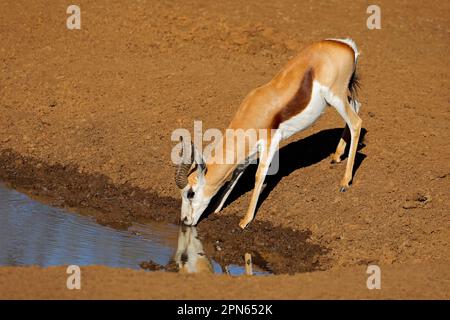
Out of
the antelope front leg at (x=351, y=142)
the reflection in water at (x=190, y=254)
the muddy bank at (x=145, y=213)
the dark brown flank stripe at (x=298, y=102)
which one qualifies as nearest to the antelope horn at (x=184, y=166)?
the reflection in water at (x=190, y=254)

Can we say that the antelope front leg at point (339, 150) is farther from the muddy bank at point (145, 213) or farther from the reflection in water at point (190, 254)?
the reflection in water at point (190, 254)

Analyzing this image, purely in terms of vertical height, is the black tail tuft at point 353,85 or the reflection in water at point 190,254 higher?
the black tail tuft at point 353,85

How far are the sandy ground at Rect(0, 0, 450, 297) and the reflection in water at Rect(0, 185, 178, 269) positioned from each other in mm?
405

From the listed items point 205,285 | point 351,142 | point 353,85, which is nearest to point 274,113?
point 351,142

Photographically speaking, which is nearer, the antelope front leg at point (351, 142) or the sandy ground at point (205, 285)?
A: the sandy ground at point (205, 285)

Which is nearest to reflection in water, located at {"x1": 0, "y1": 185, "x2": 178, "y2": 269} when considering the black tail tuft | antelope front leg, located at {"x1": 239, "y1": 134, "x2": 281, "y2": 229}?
antelope front leg, located at {"x1": 239, "y1": 134, "x2": 281, "y2": 229}

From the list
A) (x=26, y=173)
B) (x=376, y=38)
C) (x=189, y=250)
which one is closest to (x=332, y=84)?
(x=189, y=250)

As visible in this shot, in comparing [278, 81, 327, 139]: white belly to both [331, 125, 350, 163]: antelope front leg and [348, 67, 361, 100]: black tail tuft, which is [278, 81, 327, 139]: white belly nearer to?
[348, 67, 361, 100]: black tail tuft

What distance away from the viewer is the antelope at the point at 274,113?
464 inches

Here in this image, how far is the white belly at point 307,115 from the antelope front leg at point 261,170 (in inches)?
8.1

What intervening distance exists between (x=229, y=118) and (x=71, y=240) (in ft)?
13.8

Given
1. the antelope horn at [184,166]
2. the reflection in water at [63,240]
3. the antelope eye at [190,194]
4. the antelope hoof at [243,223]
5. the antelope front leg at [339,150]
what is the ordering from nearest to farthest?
the reflection in water at [63,240]
the antelope horn at [184,166]
the antelope eye at [190,194]
the antelope hoof at [243,223]
the antelope front leg at [339,150]
